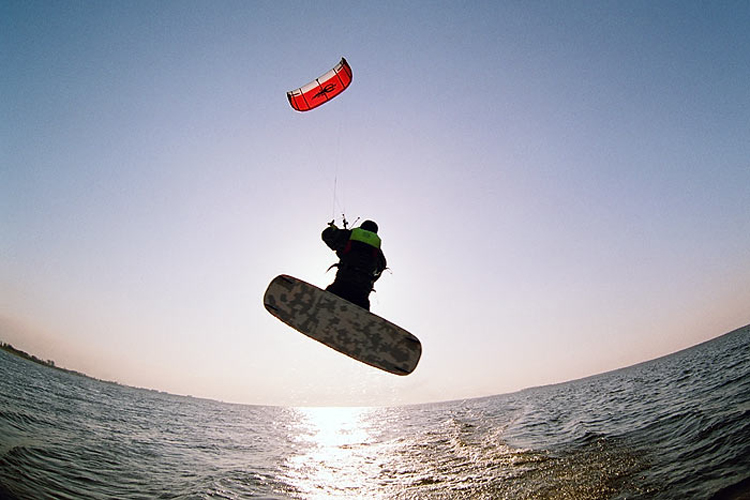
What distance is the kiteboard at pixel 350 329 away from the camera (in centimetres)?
757

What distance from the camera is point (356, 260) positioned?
7.71 m

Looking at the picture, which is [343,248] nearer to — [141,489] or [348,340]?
[348,340]

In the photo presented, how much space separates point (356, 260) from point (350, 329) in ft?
4.99

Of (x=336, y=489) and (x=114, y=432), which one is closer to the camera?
(x=336, y=489)

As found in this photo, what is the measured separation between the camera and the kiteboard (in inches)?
298

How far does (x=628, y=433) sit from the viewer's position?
38.1 ft

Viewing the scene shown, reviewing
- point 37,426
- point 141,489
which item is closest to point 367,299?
point 141,489

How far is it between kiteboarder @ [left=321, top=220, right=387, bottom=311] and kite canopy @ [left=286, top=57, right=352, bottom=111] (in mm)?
6468

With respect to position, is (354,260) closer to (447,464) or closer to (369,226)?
(369,226)

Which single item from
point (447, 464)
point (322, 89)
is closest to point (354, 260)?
point (322, 89)

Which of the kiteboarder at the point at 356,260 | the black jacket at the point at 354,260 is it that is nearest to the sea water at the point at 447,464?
the kiteboarder at the point at 356,260

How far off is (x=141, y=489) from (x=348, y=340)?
7518 mm

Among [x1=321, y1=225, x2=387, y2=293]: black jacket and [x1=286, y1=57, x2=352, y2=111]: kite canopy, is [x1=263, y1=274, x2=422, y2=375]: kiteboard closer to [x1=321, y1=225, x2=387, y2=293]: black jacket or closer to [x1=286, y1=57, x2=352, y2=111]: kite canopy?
[x1=321, y1=225, x2=387, y2=293]: black jacket

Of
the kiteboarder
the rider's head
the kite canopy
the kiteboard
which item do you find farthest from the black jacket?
the kite canopy
